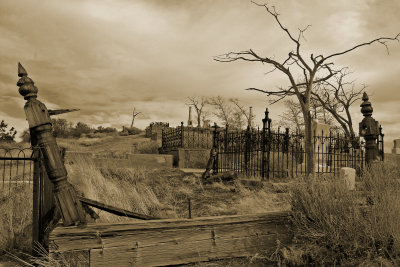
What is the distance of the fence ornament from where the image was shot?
2.72m

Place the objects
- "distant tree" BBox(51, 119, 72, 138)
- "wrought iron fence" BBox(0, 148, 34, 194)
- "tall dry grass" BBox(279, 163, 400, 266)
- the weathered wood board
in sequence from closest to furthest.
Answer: the weathered wood board < "tall dry grass" BBox(279, 163, 400, 266) < "wrought iron fence" BBox(0, 148, 34, 194) < "distant tree" BBox(51, 119, 72, 138)

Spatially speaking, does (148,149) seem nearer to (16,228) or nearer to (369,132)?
(369,132)

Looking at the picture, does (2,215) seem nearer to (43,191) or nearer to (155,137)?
(43,191)

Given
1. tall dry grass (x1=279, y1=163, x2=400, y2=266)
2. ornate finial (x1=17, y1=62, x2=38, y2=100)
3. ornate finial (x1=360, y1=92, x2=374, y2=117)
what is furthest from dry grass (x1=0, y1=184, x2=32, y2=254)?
ornate finial (x1=360, y1=92, x2=374, y2=117)

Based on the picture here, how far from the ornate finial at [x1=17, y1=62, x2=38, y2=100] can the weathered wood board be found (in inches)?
46.2

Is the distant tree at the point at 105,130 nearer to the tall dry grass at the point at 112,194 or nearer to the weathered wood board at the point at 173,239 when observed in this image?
the tall dry grass at the point at 112,194

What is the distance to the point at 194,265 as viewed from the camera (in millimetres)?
3287

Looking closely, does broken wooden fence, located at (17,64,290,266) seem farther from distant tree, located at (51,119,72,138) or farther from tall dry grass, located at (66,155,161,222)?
distant tree, located at (51,119,72,138)

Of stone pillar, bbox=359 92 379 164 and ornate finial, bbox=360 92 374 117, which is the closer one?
stone pillar, bbox=359 92 379 164

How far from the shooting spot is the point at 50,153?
274cm

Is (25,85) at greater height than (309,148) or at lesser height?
greater

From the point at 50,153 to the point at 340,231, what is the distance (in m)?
3.12

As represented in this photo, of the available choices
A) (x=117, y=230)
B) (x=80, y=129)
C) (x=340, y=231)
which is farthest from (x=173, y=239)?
(x=80, y=129)

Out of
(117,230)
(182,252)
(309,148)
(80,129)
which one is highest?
(80,129)
